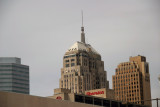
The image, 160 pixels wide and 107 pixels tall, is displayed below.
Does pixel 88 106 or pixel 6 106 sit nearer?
pixel 6 106

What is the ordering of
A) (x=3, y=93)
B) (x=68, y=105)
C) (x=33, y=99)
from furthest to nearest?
(x=68, y=105) → (x=33, y=99) → (x=3, y=93)

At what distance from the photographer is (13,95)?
9825cm

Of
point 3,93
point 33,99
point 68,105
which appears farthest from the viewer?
point 68,105

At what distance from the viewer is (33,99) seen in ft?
340

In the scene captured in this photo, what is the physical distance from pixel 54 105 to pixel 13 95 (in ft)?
45.1

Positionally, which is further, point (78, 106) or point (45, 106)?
point (78, 106)

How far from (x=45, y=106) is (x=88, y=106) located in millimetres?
17188

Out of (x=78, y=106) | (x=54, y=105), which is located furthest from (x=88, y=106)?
(x=54, y=105)

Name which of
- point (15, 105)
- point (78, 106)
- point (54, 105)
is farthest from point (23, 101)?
point (78, 106)

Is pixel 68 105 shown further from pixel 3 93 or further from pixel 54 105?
pixel 3 93

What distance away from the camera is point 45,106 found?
351 ft

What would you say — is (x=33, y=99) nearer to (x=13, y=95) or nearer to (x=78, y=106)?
(x=13, y=95)

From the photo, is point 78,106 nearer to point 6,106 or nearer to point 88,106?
point 88,106

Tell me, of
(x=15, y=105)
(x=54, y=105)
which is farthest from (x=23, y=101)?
(x=54, y=105)
